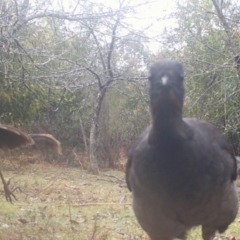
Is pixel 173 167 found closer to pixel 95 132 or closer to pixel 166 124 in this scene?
pixel 166 124

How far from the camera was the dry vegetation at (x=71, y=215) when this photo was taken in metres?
5.48

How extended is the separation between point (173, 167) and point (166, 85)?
59cm

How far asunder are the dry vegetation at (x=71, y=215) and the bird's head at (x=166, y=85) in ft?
6.09

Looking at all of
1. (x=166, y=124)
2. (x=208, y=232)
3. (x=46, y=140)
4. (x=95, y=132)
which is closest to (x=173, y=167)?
(x=166, y=124)

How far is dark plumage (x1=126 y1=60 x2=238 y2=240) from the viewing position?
3531 mm

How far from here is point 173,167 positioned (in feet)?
11.6

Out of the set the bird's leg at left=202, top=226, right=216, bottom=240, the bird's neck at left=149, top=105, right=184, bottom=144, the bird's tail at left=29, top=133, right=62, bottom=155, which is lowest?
the bird's leg at left=202, top=226, right=216, bottom=240

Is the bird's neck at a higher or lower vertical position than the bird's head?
lower

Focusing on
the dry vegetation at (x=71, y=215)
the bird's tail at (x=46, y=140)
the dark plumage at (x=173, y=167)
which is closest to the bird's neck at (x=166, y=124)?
the dark plumage at (x=173, y=167)

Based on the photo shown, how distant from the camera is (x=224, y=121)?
14.2 meters

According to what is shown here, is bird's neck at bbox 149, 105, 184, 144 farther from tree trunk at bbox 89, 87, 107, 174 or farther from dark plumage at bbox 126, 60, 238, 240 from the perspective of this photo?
tree trunk at bbox 89, 87, 107, 174

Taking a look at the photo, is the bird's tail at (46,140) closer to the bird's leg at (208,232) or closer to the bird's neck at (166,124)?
the bird's leg at (208,232)

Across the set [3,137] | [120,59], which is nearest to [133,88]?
[120,59]

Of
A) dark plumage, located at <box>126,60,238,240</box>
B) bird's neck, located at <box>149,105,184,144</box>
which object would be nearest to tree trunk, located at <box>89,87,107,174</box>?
dark plumage, located at <box>126,60,238,240</box>
